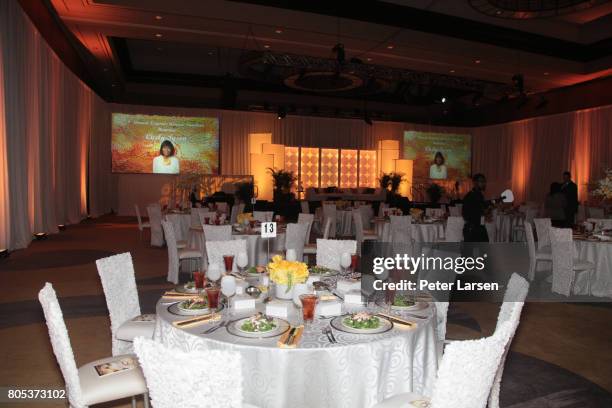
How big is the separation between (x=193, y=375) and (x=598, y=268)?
5752 millimetres

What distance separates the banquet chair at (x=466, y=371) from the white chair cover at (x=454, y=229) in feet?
17.1

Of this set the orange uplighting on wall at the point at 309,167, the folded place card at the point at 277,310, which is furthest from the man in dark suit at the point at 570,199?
the orange uplighting on wall at the point at 309,167

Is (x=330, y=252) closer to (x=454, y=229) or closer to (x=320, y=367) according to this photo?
(x=320, y=367)

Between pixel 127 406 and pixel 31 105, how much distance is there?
24.8 ft

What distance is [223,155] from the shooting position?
656 inches

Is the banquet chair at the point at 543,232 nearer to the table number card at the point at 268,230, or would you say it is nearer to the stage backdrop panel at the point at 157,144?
the table number card at the point at 268,230

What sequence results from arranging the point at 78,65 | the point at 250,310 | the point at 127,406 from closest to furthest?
the point at 250,310, the point at 127,406, the point at 78,65

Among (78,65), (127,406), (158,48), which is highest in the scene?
(158,48)

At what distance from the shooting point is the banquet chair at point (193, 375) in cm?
130

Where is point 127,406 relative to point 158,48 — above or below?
below

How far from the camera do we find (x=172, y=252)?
18.8ft

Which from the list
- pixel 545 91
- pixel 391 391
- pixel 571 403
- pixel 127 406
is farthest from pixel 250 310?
pixel 545 91

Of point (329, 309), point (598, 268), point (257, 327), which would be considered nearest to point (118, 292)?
point (257, 327)

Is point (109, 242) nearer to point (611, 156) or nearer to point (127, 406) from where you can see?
point (127, 406)
